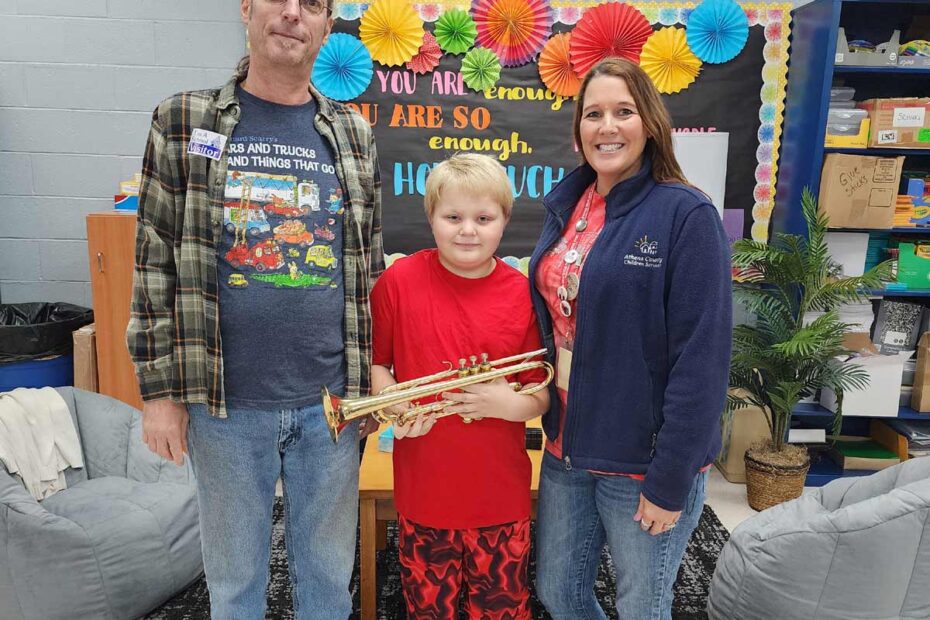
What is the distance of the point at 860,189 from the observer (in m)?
3.61

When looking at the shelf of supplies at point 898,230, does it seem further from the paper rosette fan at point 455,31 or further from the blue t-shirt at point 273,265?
the blue t-shirt at point 273,265

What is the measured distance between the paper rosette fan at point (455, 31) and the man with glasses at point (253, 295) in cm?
228

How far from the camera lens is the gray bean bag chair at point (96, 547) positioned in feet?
7.48

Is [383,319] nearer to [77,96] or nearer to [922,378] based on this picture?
[77,96]

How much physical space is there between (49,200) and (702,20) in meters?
4.11

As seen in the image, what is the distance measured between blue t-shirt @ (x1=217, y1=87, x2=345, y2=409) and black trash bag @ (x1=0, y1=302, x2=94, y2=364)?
106 inches

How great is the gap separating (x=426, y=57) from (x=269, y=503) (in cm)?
292

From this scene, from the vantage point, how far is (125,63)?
3900 mm

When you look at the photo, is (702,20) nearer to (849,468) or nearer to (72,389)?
(849,468)

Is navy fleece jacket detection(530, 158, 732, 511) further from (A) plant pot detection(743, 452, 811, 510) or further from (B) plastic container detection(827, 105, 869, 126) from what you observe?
(B) plastic container detection(827, 105, 869, 126)

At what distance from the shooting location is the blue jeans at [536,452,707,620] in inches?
62.6

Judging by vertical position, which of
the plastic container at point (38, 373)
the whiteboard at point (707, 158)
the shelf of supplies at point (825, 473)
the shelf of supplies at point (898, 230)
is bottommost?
the shelf of supplies at point (825, 473)

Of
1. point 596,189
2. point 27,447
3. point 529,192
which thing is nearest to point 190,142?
point 596,189

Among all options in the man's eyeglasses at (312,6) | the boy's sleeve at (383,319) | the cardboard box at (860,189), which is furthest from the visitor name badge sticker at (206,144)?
the cardboard box at (860,189)
